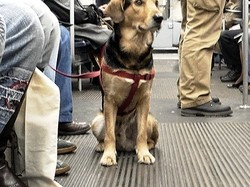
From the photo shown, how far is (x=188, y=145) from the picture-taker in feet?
8.63

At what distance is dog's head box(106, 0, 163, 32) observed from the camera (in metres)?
2.43

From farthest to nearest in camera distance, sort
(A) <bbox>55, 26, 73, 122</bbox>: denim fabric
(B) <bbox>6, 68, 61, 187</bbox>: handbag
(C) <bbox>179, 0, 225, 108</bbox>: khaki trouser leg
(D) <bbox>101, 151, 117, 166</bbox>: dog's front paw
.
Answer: (C) <bbox>179, 0, 225, 108</bbox>: khaki trouser leg → (A) <bbox>55, 26, 73, 122</bbox>: denim fabric → (D) <bbox>101, 151, 117, 166</bbox>: dog's front paw → (B) <bbox>6, 68, 61, 187</bbox>: handbag

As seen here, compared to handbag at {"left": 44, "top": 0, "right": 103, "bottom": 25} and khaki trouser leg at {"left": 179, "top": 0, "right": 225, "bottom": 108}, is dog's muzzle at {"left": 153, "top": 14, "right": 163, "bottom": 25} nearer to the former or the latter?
khaki trouser leg at {"left": 179, "top": 0, "right": 225, "bottom": 108}

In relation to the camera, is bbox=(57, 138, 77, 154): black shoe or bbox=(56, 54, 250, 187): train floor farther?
bbox=(57, 138, 77, 154): black shoe

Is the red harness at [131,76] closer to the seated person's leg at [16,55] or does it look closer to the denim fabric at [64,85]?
the denim fabric at [64,85]

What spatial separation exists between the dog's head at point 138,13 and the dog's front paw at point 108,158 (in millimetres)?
592

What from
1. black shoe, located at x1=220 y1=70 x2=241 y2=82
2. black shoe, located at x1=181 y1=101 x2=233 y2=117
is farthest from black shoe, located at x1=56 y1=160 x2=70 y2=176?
black shoe, located at x1=220 y1=70 x2=241 y2=82

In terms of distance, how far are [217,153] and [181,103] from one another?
3.99 ft

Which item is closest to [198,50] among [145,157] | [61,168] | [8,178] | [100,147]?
[100,147]

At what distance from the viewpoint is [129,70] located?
244 centimetres

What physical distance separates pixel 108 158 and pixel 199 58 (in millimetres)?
1423

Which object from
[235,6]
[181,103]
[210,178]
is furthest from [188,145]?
[235,6]

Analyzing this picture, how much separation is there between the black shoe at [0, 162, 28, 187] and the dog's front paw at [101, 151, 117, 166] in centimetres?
74

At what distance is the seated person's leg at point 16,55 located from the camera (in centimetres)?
147
